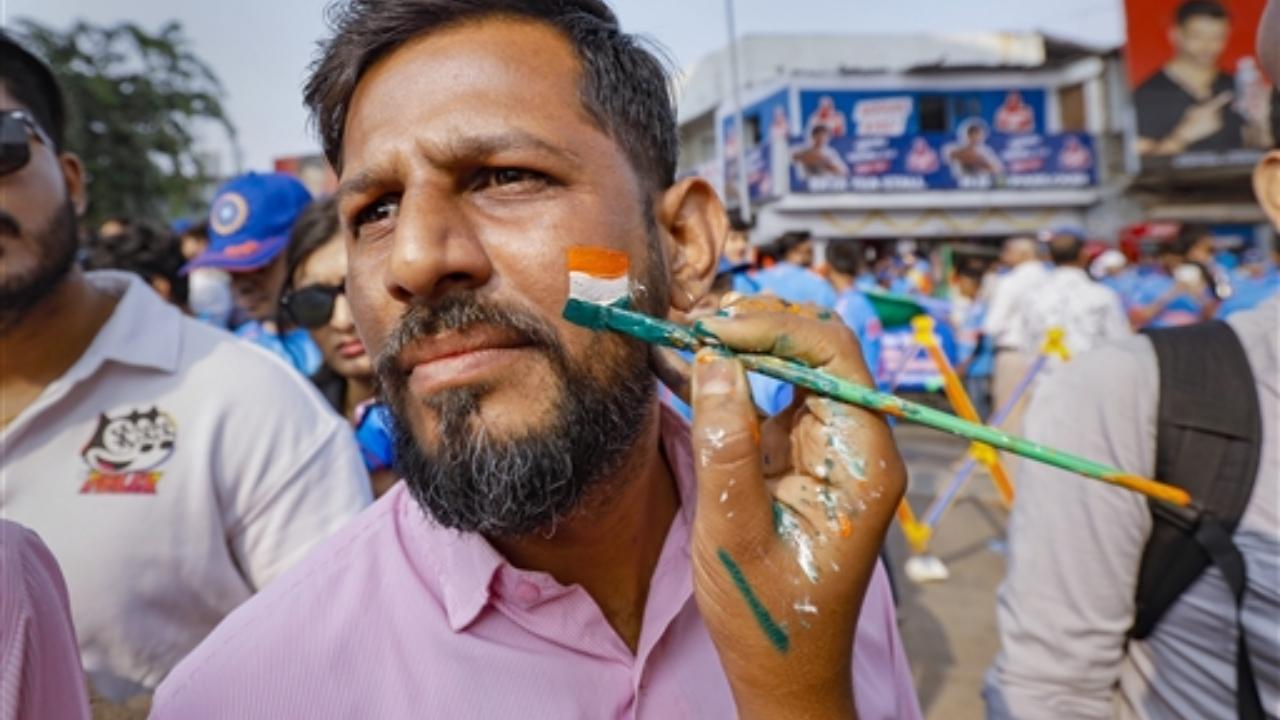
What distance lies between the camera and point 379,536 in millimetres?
1390

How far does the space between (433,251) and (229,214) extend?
118 inches

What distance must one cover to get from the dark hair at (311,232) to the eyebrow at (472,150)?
1845 millimetres

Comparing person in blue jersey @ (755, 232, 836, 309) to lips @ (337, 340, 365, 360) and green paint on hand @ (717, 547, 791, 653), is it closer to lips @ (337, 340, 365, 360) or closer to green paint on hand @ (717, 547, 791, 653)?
lips @ (337, 340, 365, 360)

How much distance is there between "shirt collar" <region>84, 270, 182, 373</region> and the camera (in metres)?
2.04

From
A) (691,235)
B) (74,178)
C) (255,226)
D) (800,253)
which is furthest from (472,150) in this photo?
(800,253)

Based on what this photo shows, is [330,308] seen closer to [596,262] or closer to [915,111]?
[596,262]

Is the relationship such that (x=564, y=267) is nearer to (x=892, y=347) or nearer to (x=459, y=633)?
(x=459, y=633)

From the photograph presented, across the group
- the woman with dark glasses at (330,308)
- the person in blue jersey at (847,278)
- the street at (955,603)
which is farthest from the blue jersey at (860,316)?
the woman with dark glasses at (330,308)

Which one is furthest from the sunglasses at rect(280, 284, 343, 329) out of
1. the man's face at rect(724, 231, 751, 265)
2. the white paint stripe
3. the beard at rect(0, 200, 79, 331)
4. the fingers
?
the man's face at rect(724, 231, 751, 265)

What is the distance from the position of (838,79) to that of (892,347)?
55.9 feet

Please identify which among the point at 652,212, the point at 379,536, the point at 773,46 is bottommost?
the point at 379,536

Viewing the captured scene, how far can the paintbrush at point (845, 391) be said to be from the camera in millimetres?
856

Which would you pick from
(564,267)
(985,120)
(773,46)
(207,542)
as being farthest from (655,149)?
(773,46)

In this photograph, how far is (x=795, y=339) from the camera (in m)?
0.97
